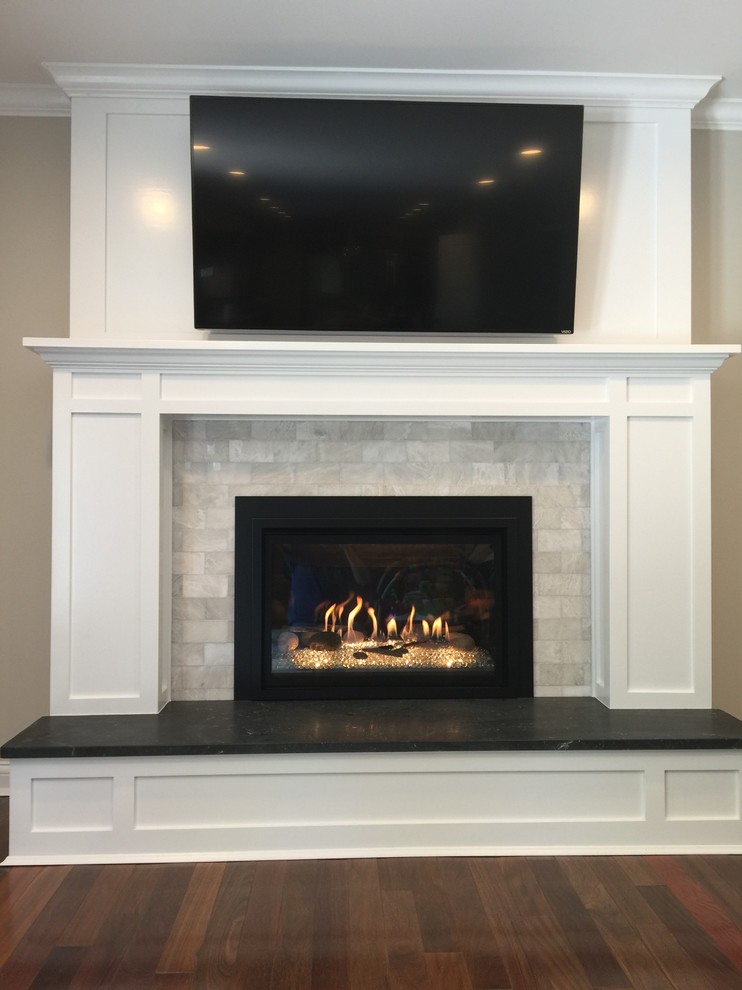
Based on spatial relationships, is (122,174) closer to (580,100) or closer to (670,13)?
(580,100)

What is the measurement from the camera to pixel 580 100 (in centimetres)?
302

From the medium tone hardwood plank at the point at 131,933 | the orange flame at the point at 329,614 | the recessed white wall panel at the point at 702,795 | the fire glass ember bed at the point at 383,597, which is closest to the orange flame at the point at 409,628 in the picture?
the fire glass ember bed at the point at 383,597

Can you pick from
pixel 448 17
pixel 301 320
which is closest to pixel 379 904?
pixel 301 320

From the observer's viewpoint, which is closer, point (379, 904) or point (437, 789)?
point (379, 904)

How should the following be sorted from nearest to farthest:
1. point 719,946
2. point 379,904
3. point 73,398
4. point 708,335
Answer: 1. point 719,946
2. point 379,904
3. point 73,398
4. point 708,335

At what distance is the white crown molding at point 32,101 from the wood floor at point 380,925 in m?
2.59

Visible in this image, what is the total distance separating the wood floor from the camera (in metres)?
1.92

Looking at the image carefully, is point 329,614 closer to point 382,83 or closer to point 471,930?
point 471,930

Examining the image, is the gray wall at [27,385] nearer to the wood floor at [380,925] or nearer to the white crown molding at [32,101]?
the white crown molding at [32,101]

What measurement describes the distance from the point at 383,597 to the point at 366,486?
1.42 ft

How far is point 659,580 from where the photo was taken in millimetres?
2938

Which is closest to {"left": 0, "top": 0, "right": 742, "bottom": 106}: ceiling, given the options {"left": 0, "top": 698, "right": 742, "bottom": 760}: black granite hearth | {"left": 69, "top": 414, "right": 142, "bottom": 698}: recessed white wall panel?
{"left": 69, "top": 414, "right": 142, "bottom": 698}: recessed white wall panel

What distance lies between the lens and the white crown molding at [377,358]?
278cm

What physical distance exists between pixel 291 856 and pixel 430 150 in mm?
2306
